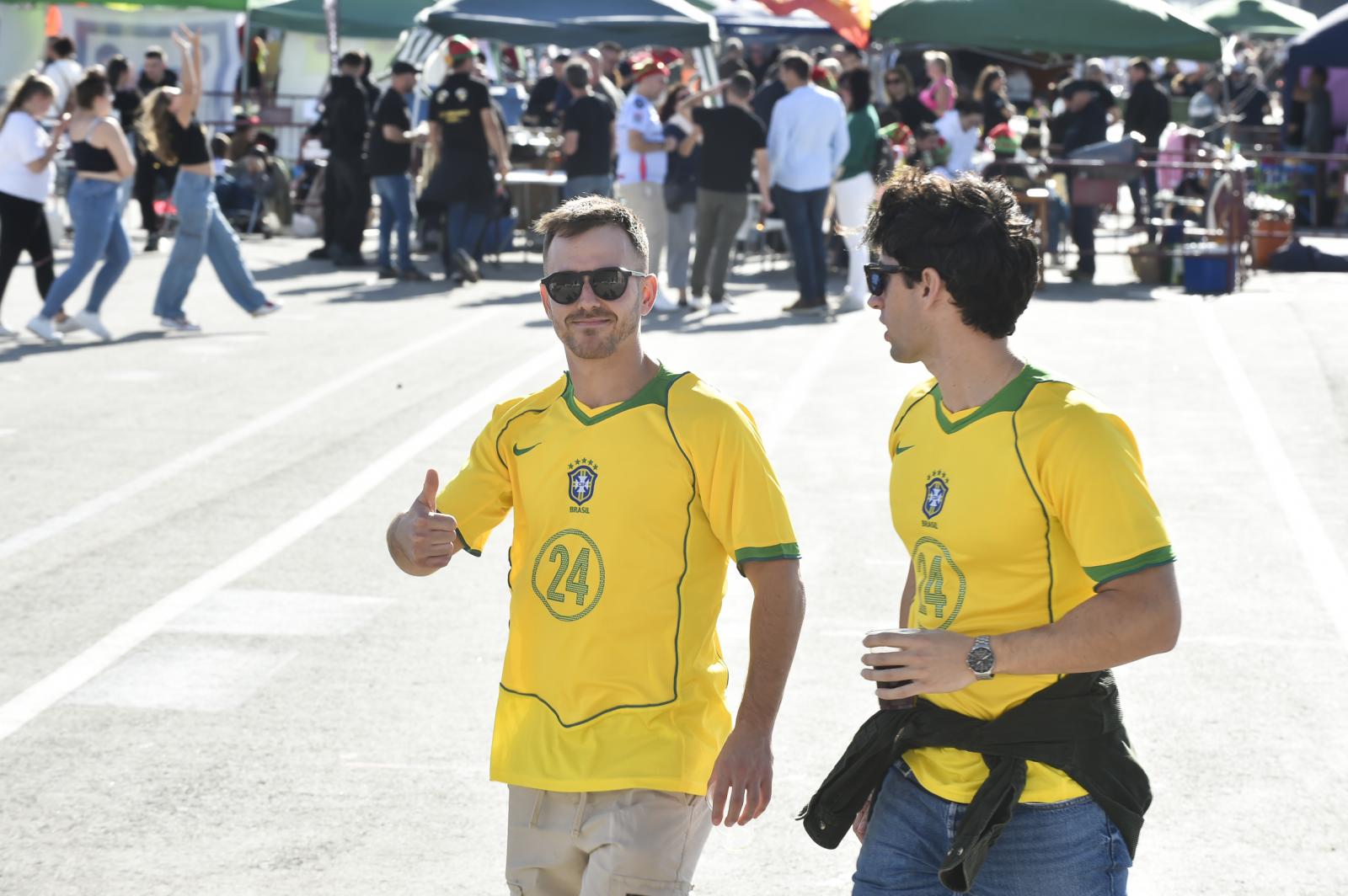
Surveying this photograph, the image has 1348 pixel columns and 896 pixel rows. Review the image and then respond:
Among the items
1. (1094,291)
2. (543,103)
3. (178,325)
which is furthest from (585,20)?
(178,325)

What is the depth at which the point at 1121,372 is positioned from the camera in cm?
1357

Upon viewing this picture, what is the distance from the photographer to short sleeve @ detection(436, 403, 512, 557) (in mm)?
3748

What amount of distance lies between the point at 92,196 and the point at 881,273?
12.5 m

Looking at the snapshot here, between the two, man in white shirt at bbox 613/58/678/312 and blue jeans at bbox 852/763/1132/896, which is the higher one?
man in white shirt at bbox 613/58/678/312

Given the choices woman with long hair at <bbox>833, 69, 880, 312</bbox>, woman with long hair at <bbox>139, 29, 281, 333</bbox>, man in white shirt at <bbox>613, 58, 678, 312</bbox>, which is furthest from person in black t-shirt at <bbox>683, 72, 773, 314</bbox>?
woman with long hair at <bbox>139, 29, 281, 333</bbox>

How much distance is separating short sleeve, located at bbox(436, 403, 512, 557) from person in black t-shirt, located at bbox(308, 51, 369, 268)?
1701 cm

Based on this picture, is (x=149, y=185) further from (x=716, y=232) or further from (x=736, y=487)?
(x=736, y=487)

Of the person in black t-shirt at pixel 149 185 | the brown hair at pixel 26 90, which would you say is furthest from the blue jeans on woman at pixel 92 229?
the person in black t-shirt at pixel 149 185

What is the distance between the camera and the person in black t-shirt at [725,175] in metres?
16.5

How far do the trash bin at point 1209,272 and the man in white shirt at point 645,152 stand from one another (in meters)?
5.08

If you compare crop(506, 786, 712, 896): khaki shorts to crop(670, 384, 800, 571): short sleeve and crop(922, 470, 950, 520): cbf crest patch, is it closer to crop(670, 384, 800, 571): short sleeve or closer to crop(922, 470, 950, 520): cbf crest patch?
crop(670, 384, 800, 571): short sleeve

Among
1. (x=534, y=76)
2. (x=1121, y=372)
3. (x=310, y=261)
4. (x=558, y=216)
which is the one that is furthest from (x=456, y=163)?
(x=534, y=76)

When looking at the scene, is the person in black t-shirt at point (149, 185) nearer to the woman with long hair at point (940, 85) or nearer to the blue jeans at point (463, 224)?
the blue jeans at point (463, 224)

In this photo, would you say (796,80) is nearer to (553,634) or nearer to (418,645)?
(418,645)
